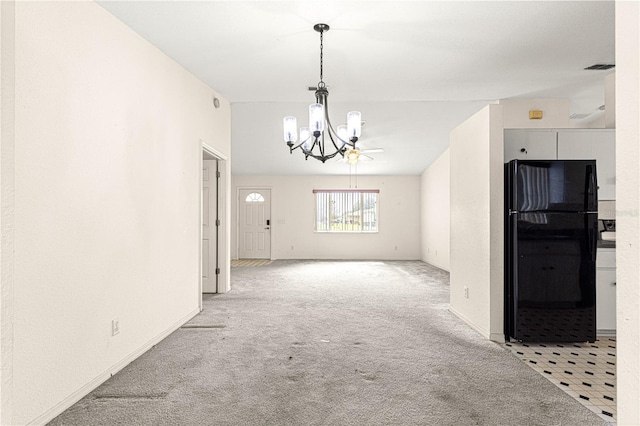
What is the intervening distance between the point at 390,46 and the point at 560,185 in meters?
1.81

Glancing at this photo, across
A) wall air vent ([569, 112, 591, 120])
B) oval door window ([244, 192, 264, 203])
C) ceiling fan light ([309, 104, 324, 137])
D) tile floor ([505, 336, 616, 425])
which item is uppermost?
wall air vent ([569, 112, 591, 120])

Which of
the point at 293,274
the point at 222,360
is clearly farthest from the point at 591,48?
the point at 293,274

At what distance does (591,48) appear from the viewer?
331cm

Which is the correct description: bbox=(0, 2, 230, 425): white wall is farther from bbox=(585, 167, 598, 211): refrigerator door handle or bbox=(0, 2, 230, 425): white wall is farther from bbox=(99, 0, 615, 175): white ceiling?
bbox=(585, 167, 598, 211): refrigerator door handle

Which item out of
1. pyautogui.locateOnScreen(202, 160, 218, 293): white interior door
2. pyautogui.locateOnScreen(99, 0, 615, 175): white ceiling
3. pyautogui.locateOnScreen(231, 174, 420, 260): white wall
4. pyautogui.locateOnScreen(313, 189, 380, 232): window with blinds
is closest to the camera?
pyautogui.locateOnScreen(99, 0, 615, 175): white ceiling

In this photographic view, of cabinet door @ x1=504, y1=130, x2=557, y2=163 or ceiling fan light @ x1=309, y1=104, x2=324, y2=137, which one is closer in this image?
ceiling fan light @ x1=309, y1=104, x2=324, y2=137

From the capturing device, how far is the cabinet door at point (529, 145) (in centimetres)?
361

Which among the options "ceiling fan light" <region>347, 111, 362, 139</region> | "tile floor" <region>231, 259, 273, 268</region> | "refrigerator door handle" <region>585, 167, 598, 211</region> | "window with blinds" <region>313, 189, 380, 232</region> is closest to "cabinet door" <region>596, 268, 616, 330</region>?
"refrigerator door handle" <region>585, 167, 598, 211</region>

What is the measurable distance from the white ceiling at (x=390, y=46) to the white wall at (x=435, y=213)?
3228 millimetres

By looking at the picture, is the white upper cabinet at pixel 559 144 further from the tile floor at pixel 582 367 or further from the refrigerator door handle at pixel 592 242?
the tile floor at pixel 582 367

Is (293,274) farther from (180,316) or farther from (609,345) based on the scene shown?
(609,345)

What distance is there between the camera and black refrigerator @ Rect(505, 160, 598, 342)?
3.21m
